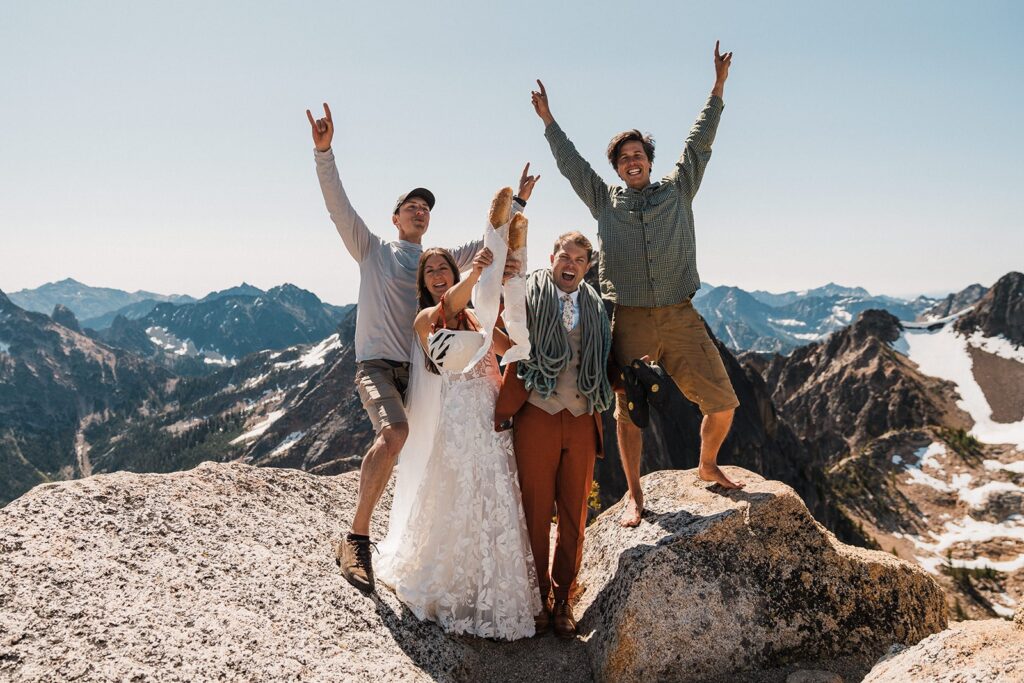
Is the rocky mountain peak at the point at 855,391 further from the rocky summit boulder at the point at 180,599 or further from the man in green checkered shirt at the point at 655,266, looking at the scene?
the rocky summit boulder at the point at 180,599

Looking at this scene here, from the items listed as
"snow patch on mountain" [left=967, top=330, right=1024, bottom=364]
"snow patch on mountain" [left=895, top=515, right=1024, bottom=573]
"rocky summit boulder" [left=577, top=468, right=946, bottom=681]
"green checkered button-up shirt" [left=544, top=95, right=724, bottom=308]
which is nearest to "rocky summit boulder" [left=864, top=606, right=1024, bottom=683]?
"rocky summit boulder" [left=577, top=468, right=946, bottom=681]

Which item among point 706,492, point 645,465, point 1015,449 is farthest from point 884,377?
point 706,492

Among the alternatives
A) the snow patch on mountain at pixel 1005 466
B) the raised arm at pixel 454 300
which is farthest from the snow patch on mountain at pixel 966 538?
the raised arm at pixel 454 300

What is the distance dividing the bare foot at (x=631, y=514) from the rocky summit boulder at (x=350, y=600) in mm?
167

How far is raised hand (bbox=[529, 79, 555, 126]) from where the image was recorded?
26.3ft

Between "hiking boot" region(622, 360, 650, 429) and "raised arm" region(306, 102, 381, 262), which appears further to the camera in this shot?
"raised arm" region(306, 102, 381, 262)

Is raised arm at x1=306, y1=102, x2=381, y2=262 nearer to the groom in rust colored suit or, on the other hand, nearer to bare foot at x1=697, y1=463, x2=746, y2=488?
the groom in rust colored suit

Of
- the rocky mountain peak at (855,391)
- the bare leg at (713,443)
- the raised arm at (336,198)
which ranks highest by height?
the raised arm at (336,198)

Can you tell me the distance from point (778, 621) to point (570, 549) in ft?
7.44

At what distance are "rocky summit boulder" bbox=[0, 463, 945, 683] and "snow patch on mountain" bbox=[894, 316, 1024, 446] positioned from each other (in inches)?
4841

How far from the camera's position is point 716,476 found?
27.2 feet

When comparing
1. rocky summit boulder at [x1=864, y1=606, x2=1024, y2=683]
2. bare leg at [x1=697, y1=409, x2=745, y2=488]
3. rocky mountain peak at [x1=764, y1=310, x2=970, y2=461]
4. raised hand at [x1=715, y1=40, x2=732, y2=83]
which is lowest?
rocky mountain peak at [x1=764, y1=310, x2=970, y2=461]

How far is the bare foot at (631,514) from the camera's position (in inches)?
313

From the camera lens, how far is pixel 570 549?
6.97m
